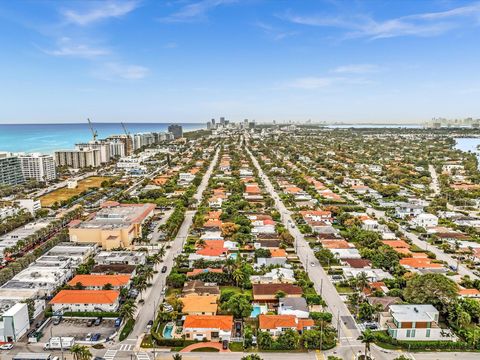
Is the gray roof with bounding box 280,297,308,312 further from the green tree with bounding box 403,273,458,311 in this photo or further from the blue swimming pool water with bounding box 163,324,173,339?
the blue swimming pool water with bounding box 163,324,173,339

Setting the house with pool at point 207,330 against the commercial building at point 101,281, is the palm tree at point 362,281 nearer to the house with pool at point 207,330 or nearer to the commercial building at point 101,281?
the house with pool at point 207,330

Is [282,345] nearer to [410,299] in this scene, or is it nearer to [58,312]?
[410,299]

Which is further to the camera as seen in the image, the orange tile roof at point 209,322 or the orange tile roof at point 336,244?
the orange tile roof at point 336,244

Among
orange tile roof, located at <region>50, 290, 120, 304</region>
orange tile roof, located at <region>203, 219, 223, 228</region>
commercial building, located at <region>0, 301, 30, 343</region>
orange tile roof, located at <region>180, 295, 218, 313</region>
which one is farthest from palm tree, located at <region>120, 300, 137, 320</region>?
orange tile roof, located at <region>203, 219, 223, 228</region>

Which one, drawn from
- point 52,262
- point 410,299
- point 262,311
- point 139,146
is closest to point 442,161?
point 410,299

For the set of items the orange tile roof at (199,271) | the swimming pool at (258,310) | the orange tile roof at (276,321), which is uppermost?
the orange tile roof at (199,271)

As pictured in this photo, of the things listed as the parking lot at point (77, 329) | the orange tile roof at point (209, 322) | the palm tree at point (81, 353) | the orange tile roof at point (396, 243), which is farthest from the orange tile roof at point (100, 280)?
the orange tile roof at point (396, 243)
